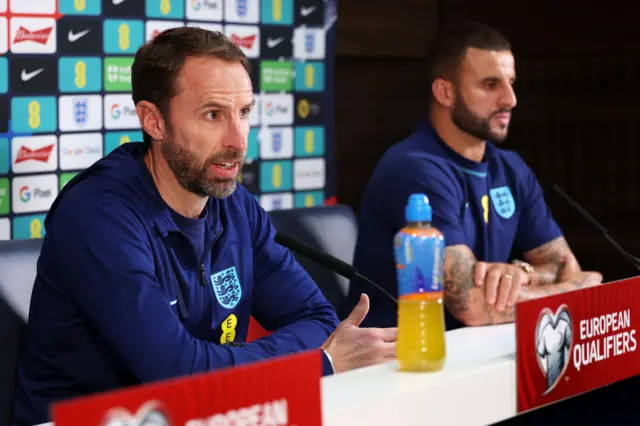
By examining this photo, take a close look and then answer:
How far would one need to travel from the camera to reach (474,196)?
8.12 feet

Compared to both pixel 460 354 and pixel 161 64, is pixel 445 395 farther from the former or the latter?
pixel 161 64

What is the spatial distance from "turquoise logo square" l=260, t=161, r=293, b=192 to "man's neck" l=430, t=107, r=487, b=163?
593 mm

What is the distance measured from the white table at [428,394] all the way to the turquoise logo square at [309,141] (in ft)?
5.37

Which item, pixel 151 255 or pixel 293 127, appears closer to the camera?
pixel 151 255

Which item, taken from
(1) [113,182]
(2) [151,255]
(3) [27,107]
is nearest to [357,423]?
(2) [151,255]

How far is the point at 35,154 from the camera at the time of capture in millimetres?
2447

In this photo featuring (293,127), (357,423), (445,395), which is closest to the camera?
(357,423)

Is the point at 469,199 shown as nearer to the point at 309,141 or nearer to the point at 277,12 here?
the point at 309,141

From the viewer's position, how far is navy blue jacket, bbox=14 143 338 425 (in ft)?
5.09

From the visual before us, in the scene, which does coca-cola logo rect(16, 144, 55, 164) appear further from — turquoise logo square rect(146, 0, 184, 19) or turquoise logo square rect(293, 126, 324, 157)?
turquoise logo square rect(293, 126, 324, 157)

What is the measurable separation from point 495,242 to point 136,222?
1113mm

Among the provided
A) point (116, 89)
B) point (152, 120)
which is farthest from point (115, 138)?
point (152, 120)

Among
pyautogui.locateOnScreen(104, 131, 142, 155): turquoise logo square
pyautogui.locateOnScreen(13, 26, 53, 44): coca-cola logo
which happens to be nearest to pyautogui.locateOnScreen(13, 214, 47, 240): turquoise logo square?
pyautogui.locateOnScreen(104, 131, 142, 155): turquoise logo square

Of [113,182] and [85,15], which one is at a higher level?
[85,15]
